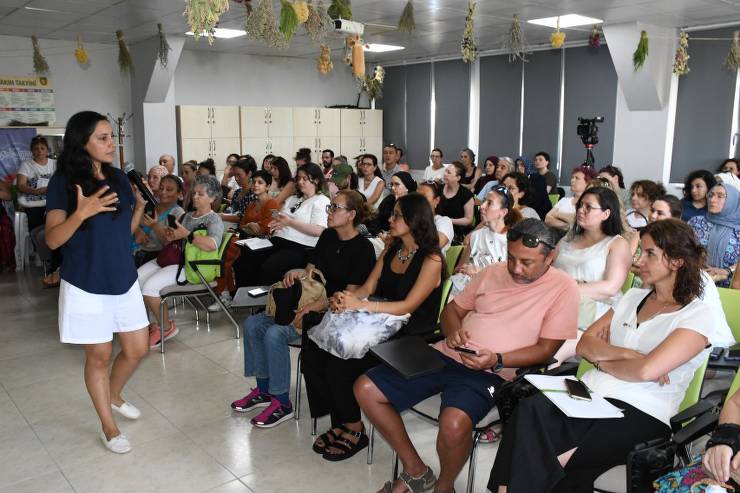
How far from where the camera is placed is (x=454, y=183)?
6.09 m

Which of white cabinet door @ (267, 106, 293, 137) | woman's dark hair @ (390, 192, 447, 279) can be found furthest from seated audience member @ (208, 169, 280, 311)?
white cabinet door @ (267, 106, 293, 137)

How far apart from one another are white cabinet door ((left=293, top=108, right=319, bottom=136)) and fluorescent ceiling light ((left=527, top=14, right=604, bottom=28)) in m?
5.12

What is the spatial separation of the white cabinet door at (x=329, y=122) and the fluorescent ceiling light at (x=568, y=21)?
507cm

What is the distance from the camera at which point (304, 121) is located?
11570 millimetres

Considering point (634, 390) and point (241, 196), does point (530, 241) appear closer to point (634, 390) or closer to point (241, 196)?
point (634, 390)

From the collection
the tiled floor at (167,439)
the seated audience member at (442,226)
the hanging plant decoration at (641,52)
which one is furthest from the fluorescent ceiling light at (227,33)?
the tiled floor at (167,439)

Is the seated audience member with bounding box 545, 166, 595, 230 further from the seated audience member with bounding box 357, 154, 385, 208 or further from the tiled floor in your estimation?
the tiled floor

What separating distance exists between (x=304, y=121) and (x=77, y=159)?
357 inches

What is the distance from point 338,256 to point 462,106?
838 cm

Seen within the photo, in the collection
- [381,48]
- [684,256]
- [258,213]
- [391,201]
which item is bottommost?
[258,213]

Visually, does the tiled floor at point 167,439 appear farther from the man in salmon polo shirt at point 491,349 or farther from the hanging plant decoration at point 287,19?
the hanging plant decoration at point 287,19

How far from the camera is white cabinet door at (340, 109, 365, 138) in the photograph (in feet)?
39.6

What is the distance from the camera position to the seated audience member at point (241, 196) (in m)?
6.08

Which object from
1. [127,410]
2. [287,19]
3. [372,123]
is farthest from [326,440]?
[372,123]
